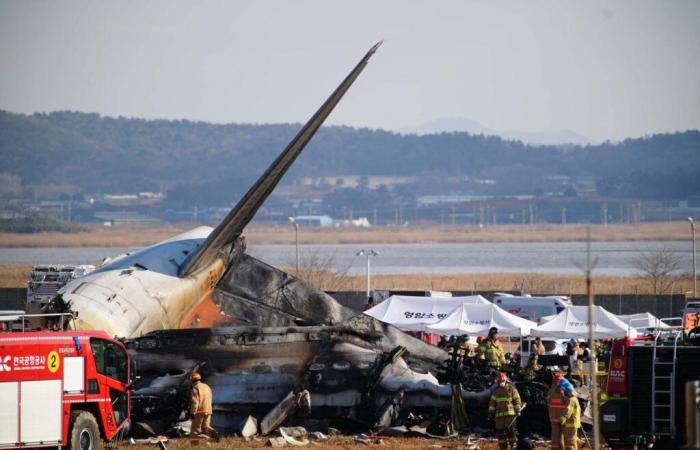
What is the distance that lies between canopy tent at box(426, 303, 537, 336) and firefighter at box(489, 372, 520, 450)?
16953 millimetres

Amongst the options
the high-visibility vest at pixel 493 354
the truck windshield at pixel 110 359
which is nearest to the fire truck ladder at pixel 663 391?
the high-visibility vest at pixel 493 354

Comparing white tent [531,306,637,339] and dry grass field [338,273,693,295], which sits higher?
white tent [531,306,637,339]

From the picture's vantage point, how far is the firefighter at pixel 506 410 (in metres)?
26.5

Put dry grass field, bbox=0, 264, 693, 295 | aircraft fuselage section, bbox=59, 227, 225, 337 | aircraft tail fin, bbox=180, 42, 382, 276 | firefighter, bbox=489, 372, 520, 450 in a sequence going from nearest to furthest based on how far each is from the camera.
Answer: firefighter, bbox=489, 372, 520, 450 → aircraft fuselage section, bbox=59, 227, 225, 337 → aircraft tail fin, bbox=180, 42, 382, 276 → dry grass field, bbox=0, 264, 693, 295

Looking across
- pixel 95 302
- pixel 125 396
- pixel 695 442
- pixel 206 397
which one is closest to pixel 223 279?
pixel 95 302

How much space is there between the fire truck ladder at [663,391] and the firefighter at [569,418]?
61.0 inches

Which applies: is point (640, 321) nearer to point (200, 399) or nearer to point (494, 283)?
point (200, 399)

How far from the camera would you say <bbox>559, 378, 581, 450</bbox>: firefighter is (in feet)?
78.0

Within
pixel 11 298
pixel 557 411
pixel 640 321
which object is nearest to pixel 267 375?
pixel 557 411

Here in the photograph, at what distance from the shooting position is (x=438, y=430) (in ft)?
95.3

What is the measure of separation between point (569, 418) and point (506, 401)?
290 cm

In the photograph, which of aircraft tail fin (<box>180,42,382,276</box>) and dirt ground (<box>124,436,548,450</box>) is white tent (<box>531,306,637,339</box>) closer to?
aircraft tail fin (<box>180,42,382,276</box>)

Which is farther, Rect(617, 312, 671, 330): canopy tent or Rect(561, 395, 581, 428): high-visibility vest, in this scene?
Rect(617, 312, 671, 330): canopy tent

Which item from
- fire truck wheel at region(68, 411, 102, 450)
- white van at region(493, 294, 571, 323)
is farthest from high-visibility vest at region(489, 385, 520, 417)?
white van at region(493, 294, 571, 323)
